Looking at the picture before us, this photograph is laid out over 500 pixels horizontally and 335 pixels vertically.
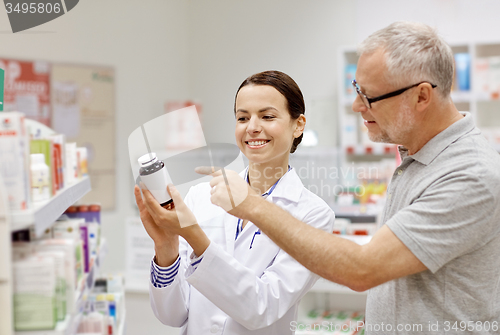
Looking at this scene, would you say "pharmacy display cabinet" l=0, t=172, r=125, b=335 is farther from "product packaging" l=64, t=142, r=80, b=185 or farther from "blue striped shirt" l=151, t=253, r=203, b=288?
"product packaging" l=64, t=142, r=80, b=185

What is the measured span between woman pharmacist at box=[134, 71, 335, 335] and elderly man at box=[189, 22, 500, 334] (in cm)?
23

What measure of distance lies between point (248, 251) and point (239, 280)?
0.18m

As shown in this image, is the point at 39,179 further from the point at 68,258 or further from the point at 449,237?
the point at 449,237

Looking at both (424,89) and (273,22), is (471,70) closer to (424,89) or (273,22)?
(273,22)

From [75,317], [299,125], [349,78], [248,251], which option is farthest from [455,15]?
[75,317]

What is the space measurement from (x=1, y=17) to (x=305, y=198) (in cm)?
376

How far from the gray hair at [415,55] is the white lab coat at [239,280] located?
0.53m

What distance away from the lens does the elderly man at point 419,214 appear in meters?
1.23

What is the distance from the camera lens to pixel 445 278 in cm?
132

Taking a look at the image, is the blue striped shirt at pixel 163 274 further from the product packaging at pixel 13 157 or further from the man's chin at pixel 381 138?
the man's chin at pixel 381 138

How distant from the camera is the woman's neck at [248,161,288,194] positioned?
1701 millimetres

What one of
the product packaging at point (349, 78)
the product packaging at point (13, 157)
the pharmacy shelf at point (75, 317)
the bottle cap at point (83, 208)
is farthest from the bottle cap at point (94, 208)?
the product packaging at point (349, 78)

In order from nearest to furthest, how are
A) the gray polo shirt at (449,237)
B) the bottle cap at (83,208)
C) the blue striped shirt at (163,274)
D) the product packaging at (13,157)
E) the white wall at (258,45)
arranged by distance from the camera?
the gray polo shirt at (449,237) → the product packaging at (13,157) → the blue striped shirt at (163,274) → the bottle cap at (83,208) → the white wall at (258,45)
